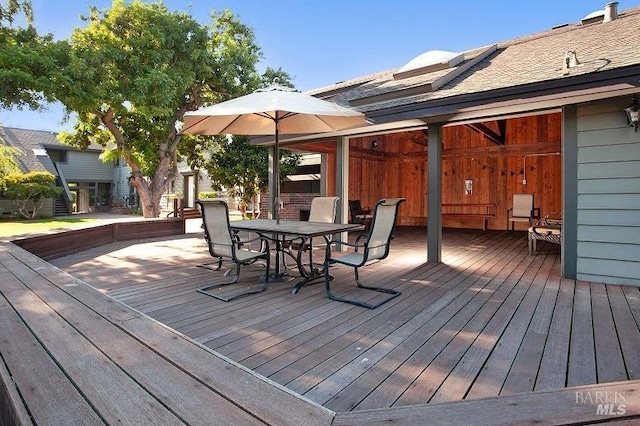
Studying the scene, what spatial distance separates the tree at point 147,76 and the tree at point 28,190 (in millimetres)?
3598

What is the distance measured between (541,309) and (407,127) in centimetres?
358

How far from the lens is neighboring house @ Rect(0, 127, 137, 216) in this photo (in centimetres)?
1653

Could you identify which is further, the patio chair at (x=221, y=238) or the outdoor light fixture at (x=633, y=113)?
the outdoor light fixture at (x=633, y=113)

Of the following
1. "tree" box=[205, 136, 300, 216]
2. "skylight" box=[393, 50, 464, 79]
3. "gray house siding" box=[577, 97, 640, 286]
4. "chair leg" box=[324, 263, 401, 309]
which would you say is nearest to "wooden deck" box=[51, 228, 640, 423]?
"chair leg" box=[324, 263, 401, 309]

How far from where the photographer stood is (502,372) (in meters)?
2.03

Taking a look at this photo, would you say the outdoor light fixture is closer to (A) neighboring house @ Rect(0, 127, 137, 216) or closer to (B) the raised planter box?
(B) the raised planter box

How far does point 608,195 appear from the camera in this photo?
13.5ft

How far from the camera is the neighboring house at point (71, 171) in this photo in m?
16.5

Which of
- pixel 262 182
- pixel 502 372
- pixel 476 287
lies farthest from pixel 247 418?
pixel 262 182

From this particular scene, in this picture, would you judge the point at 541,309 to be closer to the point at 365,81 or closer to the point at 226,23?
the point at 365,81

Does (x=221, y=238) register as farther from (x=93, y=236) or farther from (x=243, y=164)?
(x=243, y=164)

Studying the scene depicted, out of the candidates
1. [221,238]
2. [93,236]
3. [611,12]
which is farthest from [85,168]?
[611,12]

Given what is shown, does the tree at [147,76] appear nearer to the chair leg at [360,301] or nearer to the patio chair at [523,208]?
the chair leg at [360,301]

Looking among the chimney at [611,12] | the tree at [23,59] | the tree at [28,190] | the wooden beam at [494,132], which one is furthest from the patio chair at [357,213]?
the tree at [28,190]
